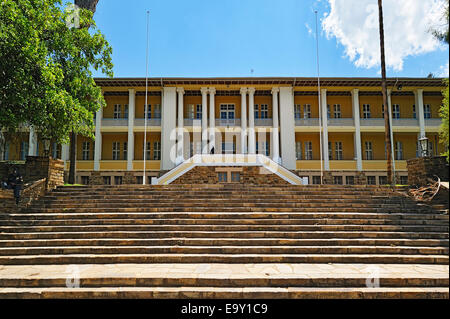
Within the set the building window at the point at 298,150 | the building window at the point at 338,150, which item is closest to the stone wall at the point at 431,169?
the building window at the point at 298,150

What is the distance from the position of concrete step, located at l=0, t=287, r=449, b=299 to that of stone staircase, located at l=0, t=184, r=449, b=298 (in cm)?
2

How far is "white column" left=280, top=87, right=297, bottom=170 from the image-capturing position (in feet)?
73.8

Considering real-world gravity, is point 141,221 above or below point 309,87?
below

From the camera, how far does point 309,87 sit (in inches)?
921

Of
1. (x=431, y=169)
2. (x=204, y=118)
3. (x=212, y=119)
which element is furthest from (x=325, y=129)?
(x=431, y=169)

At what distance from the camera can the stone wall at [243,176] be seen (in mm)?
18688

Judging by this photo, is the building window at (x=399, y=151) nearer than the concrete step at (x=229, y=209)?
No

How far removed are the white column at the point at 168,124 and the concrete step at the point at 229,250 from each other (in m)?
15.8

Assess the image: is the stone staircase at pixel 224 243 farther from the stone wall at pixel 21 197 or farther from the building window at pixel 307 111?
the building window at pixel 307 111

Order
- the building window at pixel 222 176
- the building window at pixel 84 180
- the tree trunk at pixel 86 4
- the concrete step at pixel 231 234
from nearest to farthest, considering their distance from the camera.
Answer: the concrete step at pixel 231 234 → the tree trunk at pixel 86 4 → the building window at pixel 222 176 → the building window at pixel 84 180

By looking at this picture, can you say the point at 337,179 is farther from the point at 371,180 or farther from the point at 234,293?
the point at 234,293

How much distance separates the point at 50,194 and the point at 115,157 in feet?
47.0

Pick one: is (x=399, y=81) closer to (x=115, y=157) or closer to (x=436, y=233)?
(x=436, y=233)
